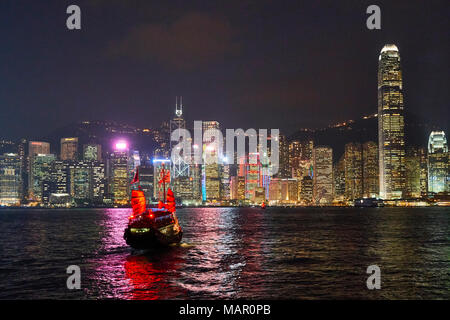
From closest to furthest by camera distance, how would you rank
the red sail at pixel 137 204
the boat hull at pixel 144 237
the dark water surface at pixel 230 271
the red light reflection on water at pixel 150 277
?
the red light reflection on water at pixel 150 277, the dark water surface at pixel 230 271, the boat hull at pixel 144 237, the red sail at pixel 137 204

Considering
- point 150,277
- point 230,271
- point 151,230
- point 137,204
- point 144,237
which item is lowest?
point 230,271

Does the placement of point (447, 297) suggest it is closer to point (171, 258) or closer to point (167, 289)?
point (167, 289)

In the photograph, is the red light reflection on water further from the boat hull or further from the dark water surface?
the boat hull

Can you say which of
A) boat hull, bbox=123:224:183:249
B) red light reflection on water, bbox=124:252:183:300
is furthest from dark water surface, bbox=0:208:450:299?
boat hull, bbox=123:224:183:249

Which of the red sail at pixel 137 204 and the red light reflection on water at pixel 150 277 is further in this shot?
the red sail at pixel 137 204

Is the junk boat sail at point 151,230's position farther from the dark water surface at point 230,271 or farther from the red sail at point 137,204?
the red sail at point 137,204

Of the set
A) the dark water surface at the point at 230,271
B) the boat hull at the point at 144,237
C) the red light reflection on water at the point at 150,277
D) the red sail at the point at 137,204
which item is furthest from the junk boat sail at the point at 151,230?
the red sail at the point at 137,204

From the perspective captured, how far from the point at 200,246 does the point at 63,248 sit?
17.9 meters

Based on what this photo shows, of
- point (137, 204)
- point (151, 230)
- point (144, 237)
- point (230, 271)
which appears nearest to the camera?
point (230, 271)

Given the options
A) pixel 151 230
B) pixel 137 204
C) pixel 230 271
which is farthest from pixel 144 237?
pixel 230 271

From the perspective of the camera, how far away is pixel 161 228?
175 ft

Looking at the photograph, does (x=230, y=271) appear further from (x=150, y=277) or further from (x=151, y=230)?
(x=151, y=230)

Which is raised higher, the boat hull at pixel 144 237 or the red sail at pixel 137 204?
the red sail at pixel 137 204
